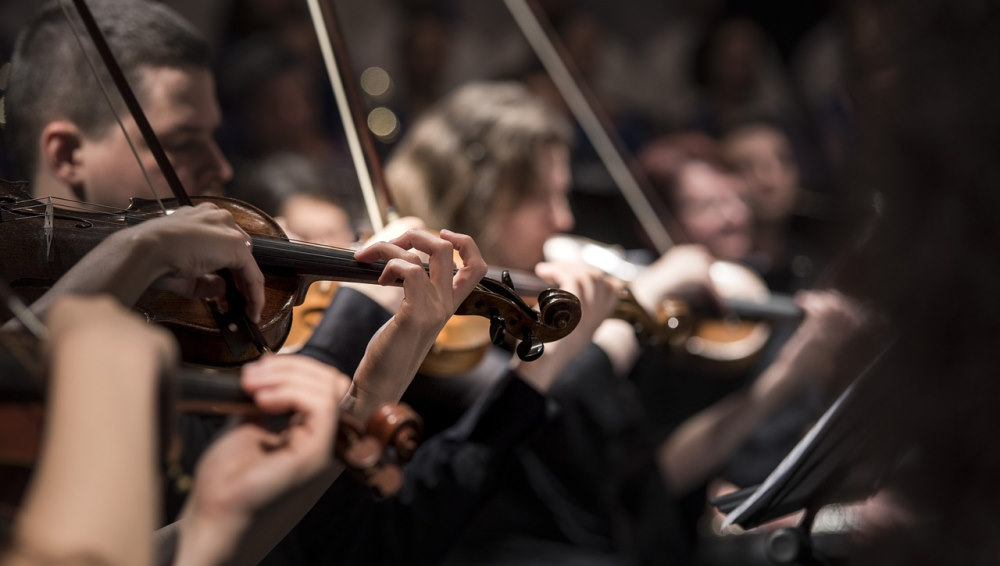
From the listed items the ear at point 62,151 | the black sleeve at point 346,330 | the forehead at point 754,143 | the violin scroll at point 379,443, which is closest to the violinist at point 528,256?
the black sleeve at point 346,330

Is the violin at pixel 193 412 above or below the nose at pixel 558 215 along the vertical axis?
above

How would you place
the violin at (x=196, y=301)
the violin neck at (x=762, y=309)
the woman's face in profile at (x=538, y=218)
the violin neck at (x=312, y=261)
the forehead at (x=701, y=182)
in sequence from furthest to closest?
the forehead at (x=701, y=182)
the violin neck at (x=762, y=309)
the woman's face in profile at (x=538, y=218)
the violin neck at (x=312, y=261)
the violin at (x=196, y=301)

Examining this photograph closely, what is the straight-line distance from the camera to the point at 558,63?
202 cm

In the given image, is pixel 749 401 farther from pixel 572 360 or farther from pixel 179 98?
pixel 179 98

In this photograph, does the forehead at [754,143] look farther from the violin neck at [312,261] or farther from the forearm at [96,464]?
the forearm at [96,464]

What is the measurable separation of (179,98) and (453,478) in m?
0.49

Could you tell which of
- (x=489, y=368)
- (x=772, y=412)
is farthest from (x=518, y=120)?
(x=772, y=412)

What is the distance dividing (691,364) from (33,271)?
4.62 feet

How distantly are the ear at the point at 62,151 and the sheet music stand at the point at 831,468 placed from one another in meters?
0.68

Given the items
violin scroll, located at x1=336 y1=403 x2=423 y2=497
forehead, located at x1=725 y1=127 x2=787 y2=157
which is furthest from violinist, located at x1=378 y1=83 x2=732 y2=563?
forehead, located at x1=725 y1=127 x2=787 y2=157

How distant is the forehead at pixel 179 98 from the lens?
88 cm

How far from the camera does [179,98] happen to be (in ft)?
3.00

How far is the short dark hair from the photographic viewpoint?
0.83 metres

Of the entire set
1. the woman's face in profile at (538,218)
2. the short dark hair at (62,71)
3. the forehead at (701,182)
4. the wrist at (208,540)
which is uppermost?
the short dark hair at (62,71)
